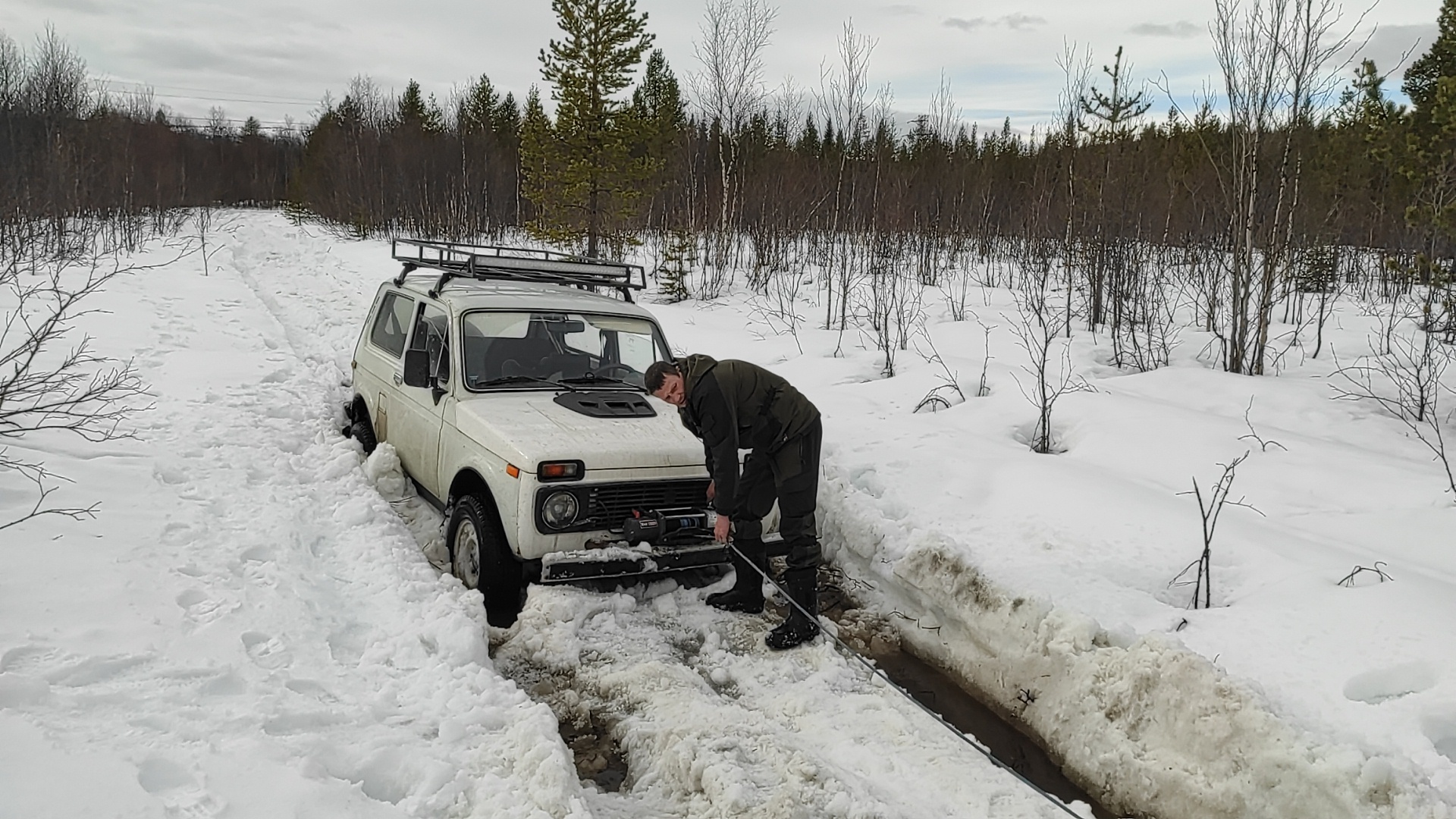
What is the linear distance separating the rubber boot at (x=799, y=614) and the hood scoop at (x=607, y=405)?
1.35 meters

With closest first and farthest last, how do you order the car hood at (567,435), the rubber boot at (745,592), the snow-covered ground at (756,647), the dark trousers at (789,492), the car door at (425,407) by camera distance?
1. the snow-covered ground at (756,647)
2. the car hood at (567,435)
3. the dark trousers at (789,492)
4. the rubber boot at (745,592)
5. the car door at (425,407)

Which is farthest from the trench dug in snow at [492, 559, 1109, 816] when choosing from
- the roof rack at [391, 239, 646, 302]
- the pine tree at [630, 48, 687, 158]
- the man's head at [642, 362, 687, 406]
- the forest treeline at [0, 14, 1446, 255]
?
the pine tree at [630, 48, 687, 158]

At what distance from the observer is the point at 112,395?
7.23m

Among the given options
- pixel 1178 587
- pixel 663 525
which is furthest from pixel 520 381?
pixel 1178 587

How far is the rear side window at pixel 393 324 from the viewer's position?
6555mm

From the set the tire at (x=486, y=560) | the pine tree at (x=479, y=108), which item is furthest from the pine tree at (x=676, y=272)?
the pine tree at (x=479, y=108)

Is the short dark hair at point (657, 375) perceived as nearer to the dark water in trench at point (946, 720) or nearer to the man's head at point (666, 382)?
the man's head at point (666, 382)

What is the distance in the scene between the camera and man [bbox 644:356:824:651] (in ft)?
15.0

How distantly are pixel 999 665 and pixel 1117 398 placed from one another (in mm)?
4441

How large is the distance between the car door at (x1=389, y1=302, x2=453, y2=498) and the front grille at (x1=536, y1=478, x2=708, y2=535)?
1.40 m

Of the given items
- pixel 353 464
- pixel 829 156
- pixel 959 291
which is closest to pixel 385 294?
pixel 353 464

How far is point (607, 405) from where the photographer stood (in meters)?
5.30

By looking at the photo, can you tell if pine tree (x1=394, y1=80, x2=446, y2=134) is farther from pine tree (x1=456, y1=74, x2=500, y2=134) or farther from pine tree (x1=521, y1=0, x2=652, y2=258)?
pine tree (x1=521, y1=0, x2=652, y2=258)

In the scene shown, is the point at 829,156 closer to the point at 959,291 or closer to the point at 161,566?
the point at 959,291
